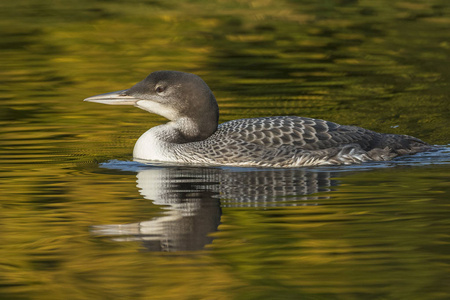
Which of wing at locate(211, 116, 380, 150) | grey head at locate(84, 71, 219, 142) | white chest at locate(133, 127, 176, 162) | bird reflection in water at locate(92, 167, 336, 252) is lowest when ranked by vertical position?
bird reflection in water at locate(92, 167, 336, 252)

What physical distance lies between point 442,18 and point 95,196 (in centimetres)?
1563

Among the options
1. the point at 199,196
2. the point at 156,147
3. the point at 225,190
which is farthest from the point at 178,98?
the point at 199,196

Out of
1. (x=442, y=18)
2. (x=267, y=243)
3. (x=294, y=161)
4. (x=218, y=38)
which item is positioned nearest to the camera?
(x=267, y=243)

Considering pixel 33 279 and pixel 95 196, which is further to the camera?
pixel 95 196

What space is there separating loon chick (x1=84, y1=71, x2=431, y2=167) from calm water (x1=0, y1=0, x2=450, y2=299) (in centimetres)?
17

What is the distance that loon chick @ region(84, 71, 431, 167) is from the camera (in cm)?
891

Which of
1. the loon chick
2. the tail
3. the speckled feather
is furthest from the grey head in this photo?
the tail

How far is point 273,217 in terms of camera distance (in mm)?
6859

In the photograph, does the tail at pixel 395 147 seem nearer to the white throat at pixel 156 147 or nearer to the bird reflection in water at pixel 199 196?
the bird reflection in water at pixel 199 196

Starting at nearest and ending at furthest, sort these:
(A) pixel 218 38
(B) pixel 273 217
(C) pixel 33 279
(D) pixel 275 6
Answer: (C) pixel 33 279, (B) pixel 273 217, (A) pixel 218 38, (D) pixel 275 6

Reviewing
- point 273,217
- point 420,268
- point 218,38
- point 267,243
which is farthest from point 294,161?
point 218,38

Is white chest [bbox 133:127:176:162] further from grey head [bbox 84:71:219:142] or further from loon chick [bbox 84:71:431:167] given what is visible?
A: grey head [bbox 84:71:219:142]

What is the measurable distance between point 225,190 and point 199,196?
1.12ft

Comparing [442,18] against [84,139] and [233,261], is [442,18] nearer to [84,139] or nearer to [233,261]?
[84,139]
